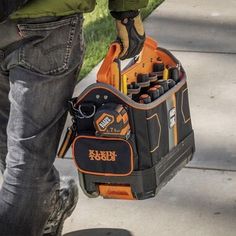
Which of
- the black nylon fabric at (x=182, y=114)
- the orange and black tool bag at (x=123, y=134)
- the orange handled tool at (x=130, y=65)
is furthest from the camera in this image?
the black nylon fabric at (x=182, y=114)

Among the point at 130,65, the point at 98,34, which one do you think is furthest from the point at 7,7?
the point at 98,34

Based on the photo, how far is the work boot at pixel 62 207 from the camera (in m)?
3.62

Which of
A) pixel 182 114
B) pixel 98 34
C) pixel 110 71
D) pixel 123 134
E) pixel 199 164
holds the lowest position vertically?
pixel 98 34

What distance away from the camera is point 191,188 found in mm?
4293

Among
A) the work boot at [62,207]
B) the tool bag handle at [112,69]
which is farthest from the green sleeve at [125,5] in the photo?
the work boot at [62,207]

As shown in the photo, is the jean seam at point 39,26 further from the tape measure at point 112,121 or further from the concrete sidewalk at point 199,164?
the concrete sidewalk at point 199,164

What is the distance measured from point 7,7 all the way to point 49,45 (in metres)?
0.25

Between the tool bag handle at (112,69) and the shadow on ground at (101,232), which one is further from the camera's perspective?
the shadow on ground at (101,232)

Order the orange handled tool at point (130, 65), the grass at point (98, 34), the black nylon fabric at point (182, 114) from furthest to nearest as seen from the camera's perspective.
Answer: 1. the grass at point (98, 34)
2. the black nylon fabric at point (182, 114)
3. the orange handled tool at point (130, 65)

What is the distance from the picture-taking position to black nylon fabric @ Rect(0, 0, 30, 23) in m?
2.90

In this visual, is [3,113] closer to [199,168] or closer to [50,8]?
[50,8]

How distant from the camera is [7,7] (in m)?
2.91

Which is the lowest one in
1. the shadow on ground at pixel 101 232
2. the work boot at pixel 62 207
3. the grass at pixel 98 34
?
the grass at pixel 98 34

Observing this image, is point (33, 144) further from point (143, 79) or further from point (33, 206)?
point (143, 79)
